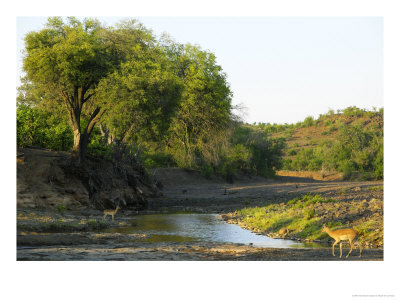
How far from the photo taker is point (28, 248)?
13.5m

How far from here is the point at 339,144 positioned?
227ft

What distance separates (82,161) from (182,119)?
8.57 meters

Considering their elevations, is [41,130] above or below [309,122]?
below

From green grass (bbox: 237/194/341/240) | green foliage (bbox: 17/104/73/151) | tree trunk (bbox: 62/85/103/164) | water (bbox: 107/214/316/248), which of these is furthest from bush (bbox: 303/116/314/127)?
water (bbox: 107/214/316/248)

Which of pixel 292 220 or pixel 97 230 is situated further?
pixel 292 220

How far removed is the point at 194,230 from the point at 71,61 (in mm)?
10635

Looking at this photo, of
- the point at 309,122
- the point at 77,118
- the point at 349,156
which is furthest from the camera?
the point at 309,122

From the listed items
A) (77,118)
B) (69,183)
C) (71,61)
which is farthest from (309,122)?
(71,61)

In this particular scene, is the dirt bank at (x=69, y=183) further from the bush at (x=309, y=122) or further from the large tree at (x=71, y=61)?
the bush at (x=309, y=122)

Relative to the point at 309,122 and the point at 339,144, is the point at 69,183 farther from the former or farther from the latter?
the point at 309,122

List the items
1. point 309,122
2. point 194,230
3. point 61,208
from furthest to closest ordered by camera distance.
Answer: point 309,122
point 61,208
point 194,230

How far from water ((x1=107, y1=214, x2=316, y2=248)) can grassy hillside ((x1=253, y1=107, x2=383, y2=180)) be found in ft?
116

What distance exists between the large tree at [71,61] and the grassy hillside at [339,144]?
36.9m
